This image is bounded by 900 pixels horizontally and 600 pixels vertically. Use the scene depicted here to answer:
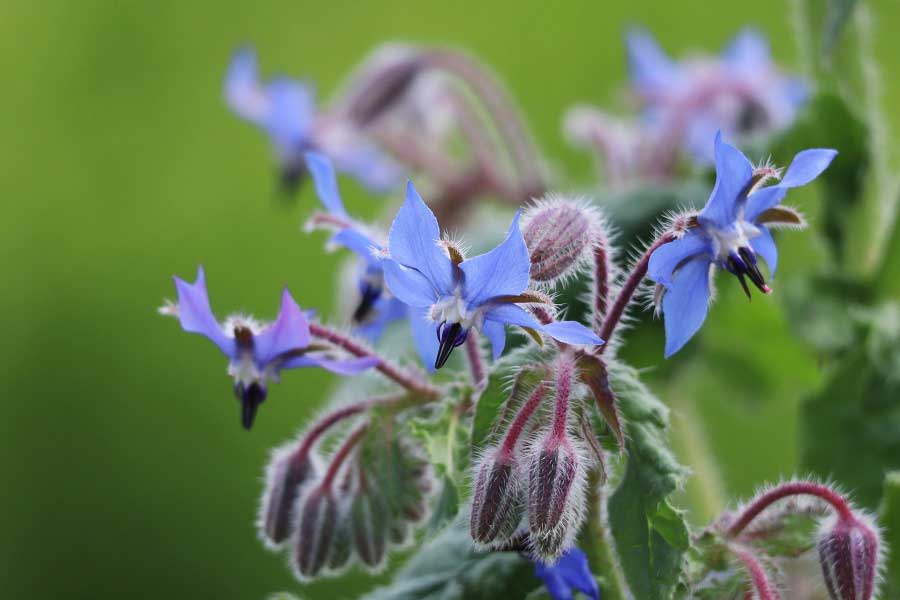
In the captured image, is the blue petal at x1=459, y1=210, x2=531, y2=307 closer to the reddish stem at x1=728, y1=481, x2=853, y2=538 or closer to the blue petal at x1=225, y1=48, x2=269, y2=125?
the reddish stem at x1=728, y1=481, x2=853, y2=538

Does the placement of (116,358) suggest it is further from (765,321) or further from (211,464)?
(765,321)

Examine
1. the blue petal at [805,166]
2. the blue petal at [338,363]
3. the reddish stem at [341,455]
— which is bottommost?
the reddish stem at [341,455]

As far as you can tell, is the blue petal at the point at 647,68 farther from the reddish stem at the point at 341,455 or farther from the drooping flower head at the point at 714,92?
the reddish stem at the point at 341,455

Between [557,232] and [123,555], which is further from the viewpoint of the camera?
[123,555]

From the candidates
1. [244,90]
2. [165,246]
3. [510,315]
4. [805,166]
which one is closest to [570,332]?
[510,315]

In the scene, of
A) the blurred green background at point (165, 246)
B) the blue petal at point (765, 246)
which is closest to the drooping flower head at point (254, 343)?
the blue petal at point (765, 246)

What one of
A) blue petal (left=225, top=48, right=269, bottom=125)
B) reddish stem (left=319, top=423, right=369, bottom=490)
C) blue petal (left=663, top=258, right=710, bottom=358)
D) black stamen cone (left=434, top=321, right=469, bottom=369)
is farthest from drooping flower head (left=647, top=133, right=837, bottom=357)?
blue petal (left=225, top=48, right=269, bottom=125)

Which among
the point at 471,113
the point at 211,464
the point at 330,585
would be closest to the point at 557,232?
the point at 471,113
